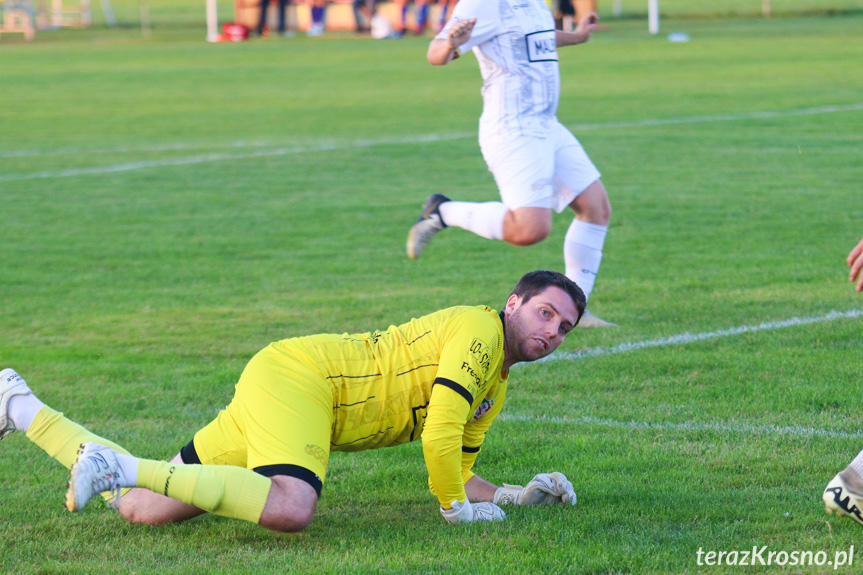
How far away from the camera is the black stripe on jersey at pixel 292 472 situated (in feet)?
13.1

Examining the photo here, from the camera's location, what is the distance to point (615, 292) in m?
8.00

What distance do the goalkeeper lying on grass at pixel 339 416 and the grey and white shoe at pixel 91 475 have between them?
46mm

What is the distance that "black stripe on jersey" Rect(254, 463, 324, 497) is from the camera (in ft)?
13.1

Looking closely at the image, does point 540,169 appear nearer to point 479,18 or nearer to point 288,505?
point 479,18

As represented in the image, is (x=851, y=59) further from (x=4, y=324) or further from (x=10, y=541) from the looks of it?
→ (x=10, y=541)

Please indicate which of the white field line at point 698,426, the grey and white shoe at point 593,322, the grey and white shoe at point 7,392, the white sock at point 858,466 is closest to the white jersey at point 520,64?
the grey and white shoe at point 593,322

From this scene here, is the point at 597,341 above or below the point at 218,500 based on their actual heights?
below

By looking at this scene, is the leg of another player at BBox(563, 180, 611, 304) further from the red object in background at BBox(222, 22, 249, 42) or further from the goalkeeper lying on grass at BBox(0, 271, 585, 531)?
the red object in background at BBox(222, 22, 249, 42)

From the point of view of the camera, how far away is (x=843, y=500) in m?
3.87

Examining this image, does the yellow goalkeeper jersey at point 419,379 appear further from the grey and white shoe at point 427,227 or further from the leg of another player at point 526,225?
the grey and white shoe at point 427,227

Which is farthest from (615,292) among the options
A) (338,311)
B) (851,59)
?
(851,59)

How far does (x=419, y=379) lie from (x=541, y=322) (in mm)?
509

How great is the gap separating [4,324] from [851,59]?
23.2m

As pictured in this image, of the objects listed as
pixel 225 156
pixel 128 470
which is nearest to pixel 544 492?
pixel 128 470
